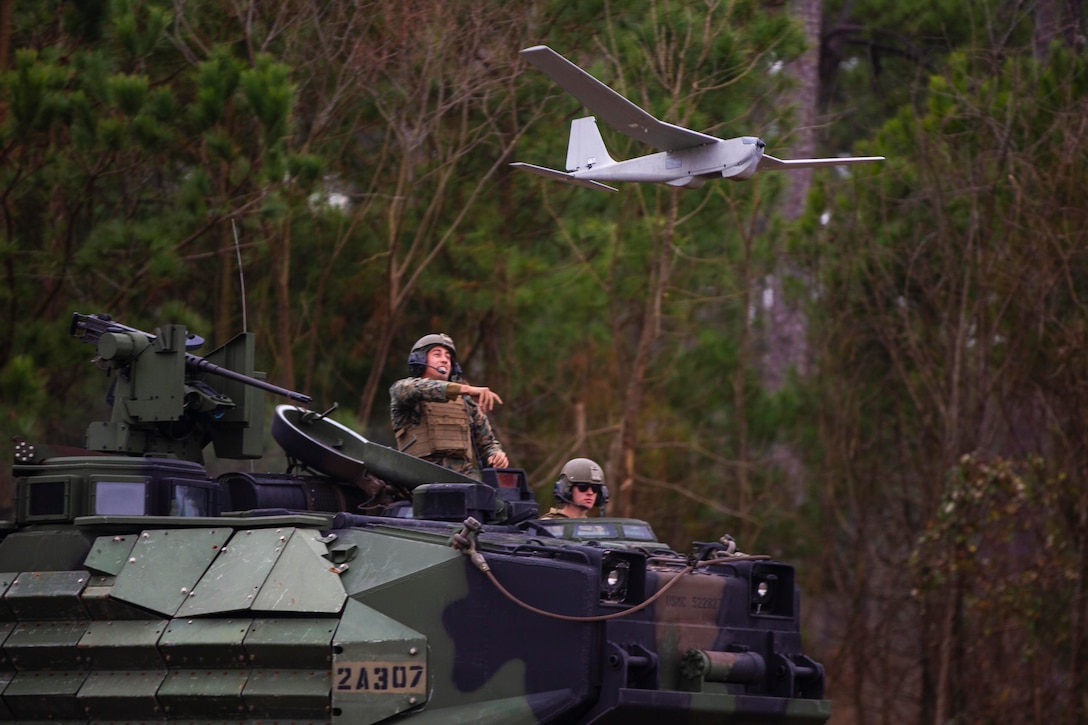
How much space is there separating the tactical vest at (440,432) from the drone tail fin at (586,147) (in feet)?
15.1

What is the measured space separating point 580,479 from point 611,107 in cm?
347

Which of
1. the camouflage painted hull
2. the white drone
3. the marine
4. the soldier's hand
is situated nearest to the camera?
the camouflage painted hull

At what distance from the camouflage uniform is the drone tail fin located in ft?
14.2

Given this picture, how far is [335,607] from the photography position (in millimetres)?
6992

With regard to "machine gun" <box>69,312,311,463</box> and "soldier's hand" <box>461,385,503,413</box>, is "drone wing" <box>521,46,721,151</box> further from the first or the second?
"machine gun" <box>69,312,311,463</box>

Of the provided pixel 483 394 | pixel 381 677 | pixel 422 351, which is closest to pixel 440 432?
pixel 483 394

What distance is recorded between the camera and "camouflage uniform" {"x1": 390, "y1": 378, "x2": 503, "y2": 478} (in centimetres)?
916

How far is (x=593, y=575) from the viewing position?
7254 millimetres

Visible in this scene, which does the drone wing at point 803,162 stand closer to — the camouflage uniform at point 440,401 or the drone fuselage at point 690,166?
the drone fuselage at point 690,166

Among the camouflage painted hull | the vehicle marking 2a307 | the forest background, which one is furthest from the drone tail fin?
the vehicle marking 2a307

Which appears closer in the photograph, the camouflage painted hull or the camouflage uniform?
the camouflage painted hull

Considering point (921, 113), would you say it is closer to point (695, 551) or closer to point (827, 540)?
point (827, 540)

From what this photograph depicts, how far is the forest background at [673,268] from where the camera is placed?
13.8 m

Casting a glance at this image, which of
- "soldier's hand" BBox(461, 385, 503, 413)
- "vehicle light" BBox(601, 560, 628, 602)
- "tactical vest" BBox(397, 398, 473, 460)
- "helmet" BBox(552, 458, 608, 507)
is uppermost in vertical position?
"soldier's hand" BBox(461, 385, 503, 413)
